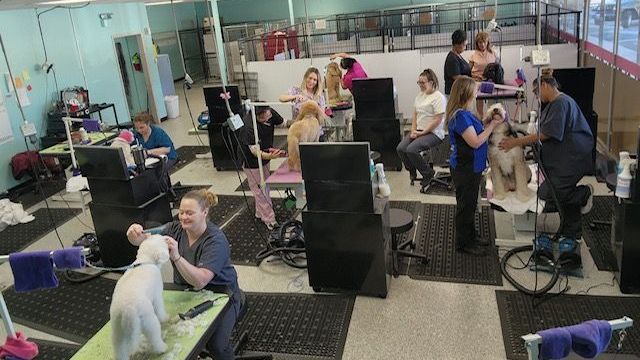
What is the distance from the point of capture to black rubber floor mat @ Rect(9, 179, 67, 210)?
6.71 m

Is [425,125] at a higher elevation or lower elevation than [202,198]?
lower

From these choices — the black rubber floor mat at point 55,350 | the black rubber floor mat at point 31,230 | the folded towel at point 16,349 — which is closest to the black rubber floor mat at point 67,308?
the black rubber floor mat at point 55,350

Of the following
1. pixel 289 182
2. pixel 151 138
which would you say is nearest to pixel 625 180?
pixel 289 182

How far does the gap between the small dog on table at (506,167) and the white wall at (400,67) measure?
350 centimetres

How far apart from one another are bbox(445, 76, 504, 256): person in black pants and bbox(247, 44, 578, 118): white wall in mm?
3651

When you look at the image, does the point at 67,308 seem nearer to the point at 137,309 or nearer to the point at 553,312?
the point at 137,309

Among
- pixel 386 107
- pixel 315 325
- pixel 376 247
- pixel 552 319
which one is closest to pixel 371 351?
pixel 315 325

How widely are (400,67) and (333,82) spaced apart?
1751 millimetres

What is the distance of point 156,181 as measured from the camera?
4543 mm

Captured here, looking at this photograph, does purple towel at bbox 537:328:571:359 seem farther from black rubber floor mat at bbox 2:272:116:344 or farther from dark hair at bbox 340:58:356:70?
dark hair at bbox 340:58:356:70

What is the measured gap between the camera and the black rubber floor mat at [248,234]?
4.56 m

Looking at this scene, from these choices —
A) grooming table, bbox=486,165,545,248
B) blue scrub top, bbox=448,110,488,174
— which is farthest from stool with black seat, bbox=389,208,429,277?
grooming table, bbox=486,165,545,248

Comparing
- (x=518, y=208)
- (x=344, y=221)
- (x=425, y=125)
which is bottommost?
(x=518, y=208)

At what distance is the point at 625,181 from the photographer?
10.7ft
